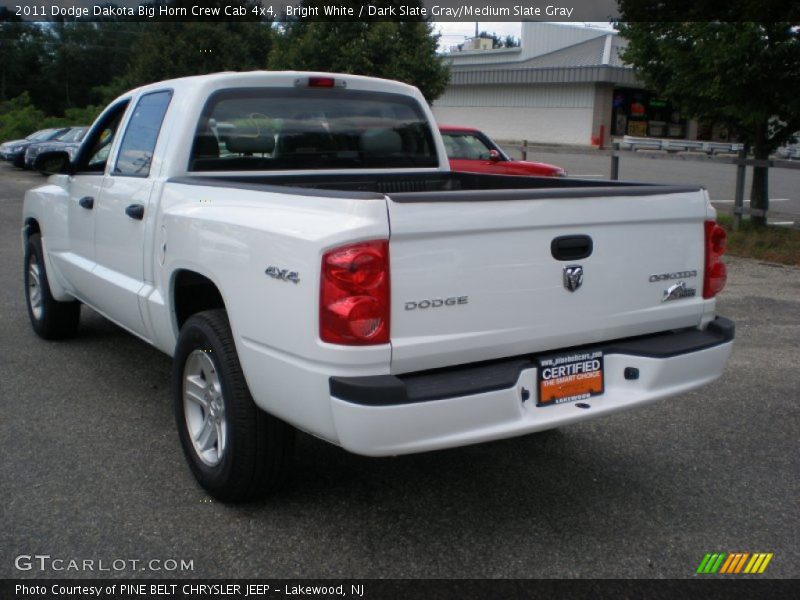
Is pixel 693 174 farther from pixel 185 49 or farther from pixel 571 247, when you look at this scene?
pixel 571 247

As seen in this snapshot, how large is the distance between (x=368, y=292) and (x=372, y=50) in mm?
18447

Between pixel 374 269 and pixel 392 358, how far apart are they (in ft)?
1.10

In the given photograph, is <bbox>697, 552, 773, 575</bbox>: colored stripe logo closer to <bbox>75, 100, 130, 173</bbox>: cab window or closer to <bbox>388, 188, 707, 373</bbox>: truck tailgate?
<bbox>388, 188, 707, 373</bbox>: truck tailgate

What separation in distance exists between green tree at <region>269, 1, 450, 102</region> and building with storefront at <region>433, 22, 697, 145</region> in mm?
27155

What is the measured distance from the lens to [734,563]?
356 centimetres

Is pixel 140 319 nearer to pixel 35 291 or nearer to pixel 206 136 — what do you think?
pixel 206 136

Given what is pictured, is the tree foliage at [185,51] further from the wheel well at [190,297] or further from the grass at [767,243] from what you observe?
the wheel well at [190,297]

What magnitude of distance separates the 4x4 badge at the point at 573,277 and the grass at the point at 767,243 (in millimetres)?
8243

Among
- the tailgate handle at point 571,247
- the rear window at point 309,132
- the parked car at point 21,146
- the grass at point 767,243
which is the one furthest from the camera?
the parked car at point 21,146

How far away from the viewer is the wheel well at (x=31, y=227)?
6.90 metres

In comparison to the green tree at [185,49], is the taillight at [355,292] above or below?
below

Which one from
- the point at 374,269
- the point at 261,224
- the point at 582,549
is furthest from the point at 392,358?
the point at 582,549

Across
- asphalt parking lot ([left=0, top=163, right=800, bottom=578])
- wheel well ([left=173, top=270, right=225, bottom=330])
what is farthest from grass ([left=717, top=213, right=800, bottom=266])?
wheel well ([left=173, top=270, right=225, bottom=330])

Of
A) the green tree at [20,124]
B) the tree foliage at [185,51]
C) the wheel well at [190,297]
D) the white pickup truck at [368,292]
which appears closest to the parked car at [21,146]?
the tree foliage at [185,51]
